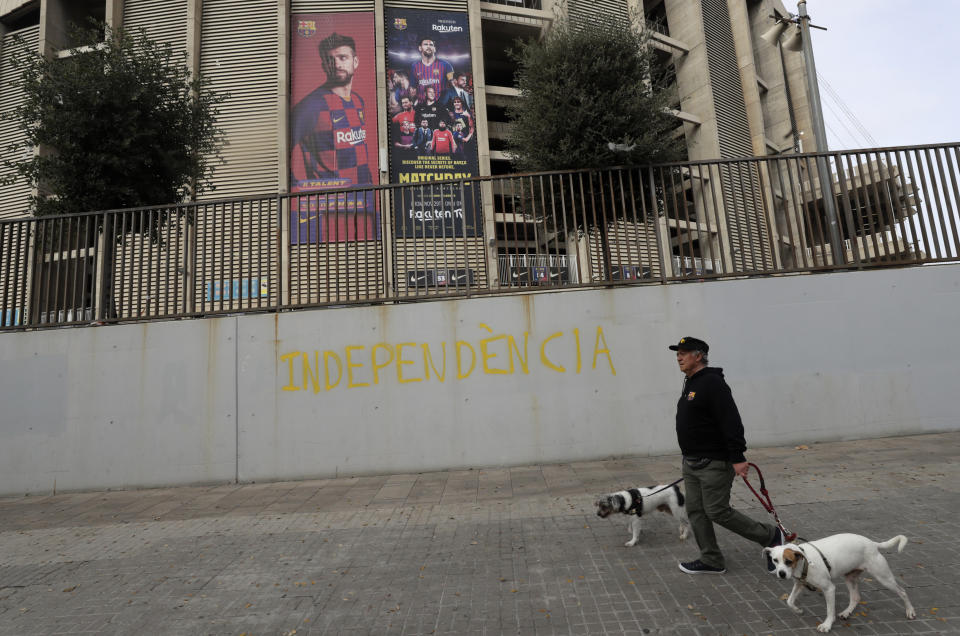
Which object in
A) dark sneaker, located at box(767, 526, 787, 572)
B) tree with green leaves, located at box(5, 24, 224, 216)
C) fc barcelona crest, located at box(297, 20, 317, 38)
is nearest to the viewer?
dark sneaker, located at box(767, 526, 787, 572)

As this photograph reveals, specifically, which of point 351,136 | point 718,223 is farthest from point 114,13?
point 718,223

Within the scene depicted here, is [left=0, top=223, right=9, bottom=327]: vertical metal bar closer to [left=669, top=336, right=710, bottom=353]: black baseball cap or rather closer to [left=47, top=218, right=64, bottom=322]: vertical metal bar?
[left=47, top=218, right=64, bottom=322]: vertical metal bar

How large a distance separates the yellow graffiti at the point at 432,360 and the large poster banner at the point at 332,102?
12356mm

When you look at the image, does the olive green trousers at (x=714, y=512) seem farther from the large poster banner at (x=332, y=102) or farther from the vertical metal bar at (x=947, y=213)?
the large poster banner at (x=332, y=102)

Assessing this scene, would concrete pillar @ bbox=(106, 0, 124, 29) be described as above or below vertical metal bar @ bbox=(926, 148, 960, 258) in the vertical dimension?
above

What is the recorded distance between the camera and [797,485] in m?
5.18

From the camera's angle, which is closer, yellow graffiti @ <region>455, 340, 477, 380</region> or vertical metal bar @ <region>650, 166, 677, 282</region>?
yellow graffiti @ <region>455, 340, 477, 380</region>

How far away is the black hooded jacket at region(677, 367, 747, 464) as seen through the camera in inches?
126

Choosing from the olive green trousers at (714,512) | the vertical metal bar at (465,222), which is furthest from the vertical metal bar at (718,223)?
the olive green trousers at (714,512)

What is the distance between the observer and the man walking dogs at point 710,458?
3.23 m

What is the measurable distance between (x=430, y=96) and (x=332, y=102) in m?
3.70

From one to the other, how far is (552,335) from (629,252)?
5.78ft

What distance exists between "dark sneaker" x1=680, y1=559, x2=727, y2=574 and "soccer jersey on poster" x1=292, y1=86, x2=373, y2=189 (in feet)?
56.5

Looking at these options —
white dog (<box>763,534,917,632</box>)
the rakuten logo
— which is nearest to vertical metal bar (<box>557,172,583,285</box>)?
white dog (<box>763,534,917,632</box>)
